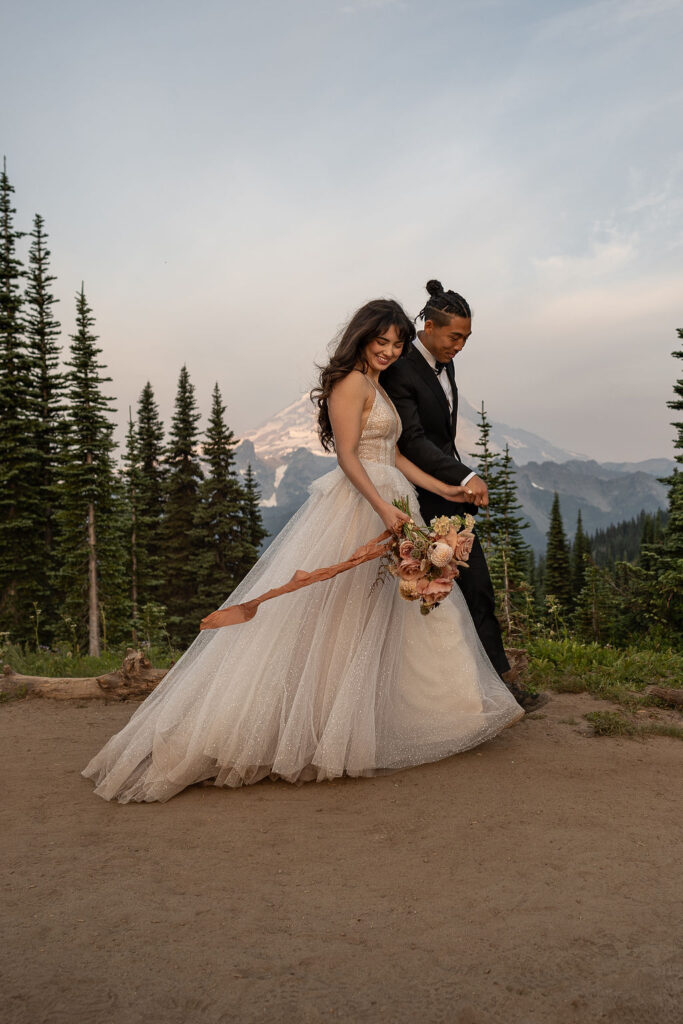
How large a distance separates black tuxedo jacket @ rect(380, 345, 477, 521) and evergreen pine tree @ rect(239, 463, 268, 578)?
40652mm

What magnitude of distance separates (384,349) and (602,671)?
14.4 ft

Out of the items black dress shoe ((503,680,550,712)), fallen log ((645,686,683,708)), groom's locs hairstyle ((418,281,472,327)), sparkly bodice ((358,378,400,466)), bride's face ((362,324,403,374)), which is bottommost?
fallen log ((645,686,683,708))

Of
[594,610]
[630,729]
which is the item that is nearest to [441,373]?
[630,729]

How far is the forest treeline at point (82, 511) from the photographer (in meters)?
35.4

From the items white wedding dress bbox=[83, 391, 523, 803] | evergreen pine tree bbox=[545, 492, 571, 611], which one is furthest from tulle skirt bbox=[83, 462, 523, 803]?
evergreen pine tree bbox=[545, 492, 571, 611]

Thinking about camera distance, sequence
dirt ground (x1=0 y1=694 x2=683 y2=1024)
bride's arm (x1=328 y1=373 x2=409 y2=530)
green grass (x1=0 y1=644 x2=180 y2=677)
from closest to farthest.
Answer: dirt ground (x1=0 y1=694 x2=683 y2=1024) → bride's arm (x1=328 y1=373 x2=409 y2=530) → green grass (x1=0 y1=644 x2=180 y2=677)

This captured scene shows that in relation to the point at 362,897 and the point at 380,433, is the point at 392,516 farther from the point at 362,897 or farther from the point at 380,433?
the point at 362,897

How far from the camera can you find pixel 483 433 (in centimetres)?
1961

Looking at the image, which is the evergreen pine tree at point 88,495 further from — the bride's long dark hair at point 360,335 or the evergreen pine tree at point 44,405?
the bride's long dark hair at point 360,335

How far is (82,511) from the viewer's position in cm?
3578

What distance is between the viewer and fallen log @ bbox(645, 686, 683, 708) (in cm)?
601

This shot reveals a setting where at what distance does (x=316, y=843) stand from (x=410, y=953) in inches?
43.4

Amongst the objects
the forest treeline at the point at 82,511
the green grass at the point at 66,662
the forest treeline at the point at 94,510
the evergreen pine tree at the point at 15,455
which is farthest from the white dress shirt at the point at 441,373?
the evergreen pine tree at the point at 15,455

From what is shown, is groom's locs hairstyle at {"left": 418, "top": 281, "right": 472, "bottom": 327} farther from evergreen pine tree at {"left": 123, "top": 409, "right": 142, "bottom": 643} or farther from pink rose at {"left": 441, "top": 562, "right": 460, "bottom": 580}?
evergreen pine tree at {"left": 123, "top": 409, "right": 142, "bottom": 643}
